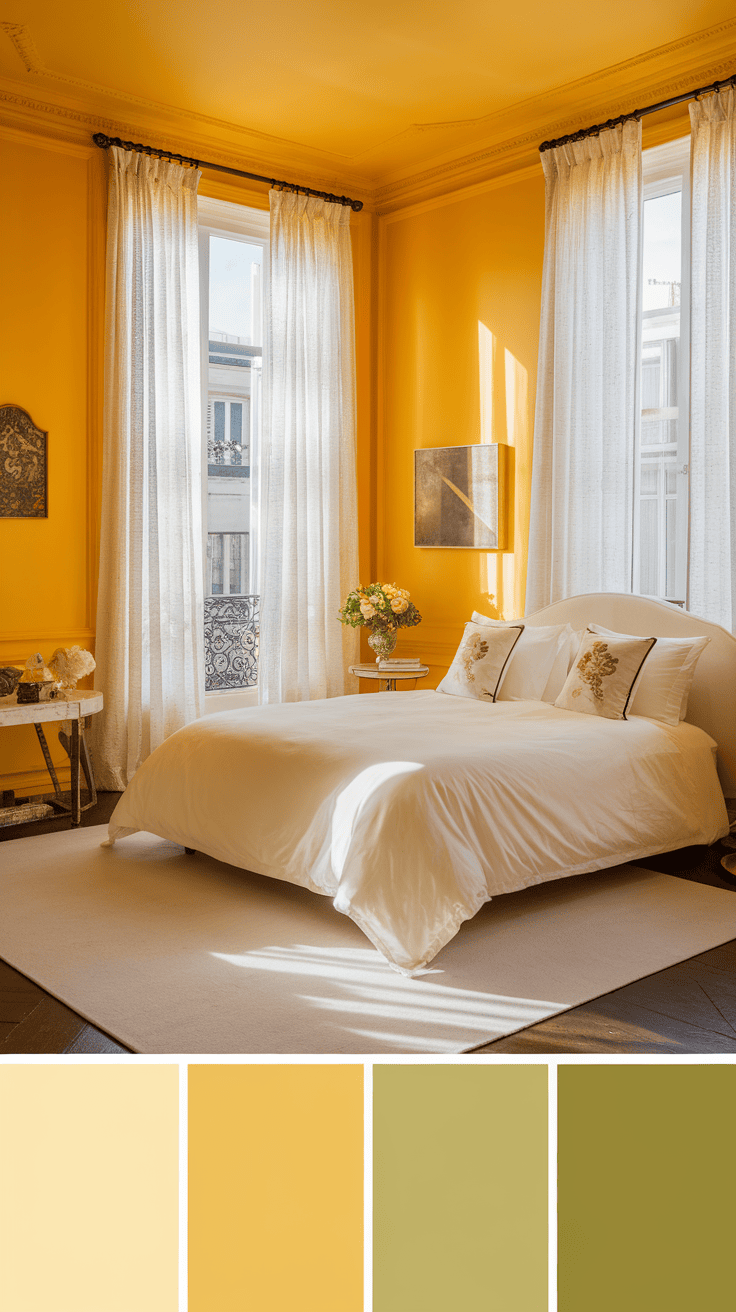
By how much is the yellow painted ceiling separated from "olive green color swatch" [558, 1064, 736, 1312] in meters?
4.63

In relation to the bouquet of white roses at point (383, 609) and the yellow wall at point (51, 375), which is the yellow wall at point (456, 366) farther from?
the yellow wall at point (51, 375)

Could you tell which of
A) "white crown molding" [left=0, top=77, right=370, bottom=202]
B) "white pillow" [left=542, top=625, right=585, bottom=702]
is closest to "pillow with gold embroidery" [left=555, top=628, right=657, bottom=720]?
"white pillow" [left=542, top=625, right=585, bottom=702]

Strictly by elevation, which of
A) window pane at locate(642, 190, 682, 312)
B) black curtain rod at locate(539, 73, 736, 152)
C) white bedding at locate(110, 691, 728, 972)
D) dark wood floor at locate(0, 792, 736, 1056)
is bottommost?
dark wood floor at locate(0, 792, 736, 1056)

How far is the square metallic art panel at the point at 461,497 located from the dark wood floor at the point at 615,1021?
330 centimetres

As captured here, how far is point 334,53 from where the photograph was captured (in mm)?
4898

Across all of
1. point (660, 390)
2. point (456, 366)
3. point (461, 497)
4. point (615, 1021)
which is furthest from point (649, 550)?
point (615, 1021)

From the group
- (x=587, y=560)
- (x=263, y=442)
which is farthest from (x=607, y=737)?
(x=263, y=442)

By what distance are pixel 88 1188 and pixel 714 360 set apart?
4.48m

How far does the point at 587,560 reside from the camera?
5.30 meters

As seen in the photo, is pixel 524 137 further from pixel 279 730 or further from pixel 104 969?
pixel 104 969

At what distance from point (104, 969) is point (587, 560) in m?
3.24

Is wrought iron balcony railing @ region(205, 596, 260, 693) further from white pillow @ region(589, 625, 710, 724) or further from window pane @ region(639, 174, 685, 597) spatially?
white pillow @ region(589, 625, 710, 724)

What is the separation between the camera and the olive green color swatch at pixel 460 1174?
0.95 metres

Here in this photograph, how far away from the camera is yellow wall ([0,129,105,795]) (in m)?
5.27
